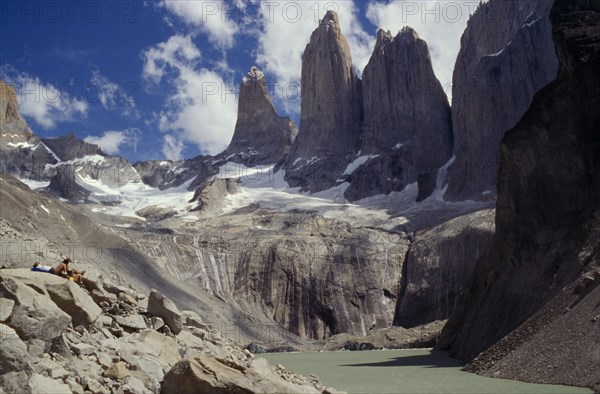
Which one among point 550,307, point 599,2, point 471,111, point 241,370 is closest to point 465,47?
point 471,111

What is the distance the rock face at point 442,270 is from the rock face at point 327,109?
6535 centimetres

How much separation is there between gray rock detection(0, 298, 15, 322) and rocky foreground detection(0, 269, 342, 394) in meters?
0.02

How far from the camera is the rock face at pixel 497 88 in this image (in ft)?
379

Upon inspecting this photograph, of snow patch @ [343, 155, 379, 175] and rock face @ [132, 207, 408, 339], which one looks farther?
snow patch @ [343, 155, 379, 175]

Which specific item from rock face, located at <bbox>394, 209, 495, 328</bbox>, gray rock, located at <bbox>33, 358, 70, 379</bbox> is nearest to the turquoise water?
gray rock, located at <bbox>33, 358, 70, 379</bbox>

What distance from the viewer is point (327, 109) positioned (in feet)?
550

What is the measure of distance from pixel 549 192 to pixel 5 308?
106ft

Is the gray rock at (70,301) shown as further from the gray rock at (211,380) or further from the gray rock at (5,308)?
the gray rock at (211,380)

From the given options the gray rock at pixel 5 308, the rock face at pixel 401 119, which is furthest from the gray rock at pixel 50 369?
the rock face at pixel 401 119

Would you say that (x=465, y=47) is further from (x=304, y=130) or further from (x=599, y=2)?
(x=599, y=2)

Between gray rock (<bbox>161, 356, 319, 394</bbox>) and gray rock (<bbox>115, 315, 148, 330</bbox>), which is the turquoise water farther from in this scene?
gray rock (<bbox>161, 356, 319, 394</bbox>)

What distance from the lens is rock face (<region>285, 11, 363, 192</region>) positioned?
6516 inches

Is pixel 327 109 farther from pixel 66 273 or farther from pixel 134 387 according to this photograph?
pixel 134 387

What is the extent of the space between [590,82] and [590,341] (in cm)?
2024
